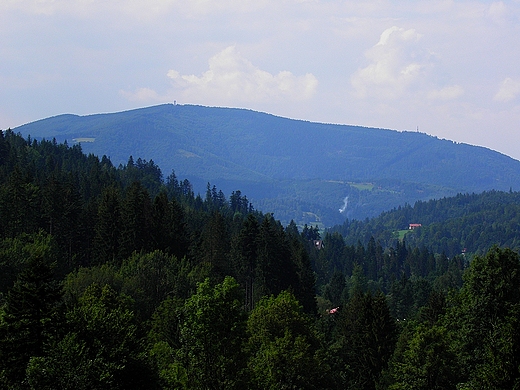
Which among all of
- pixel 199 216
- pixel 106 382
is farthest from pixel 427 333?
pixel 199 216

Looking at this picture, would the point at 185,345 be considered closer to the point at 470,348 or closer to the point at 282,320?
the point at 282,320

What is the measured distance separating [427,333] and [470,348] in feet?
11.7

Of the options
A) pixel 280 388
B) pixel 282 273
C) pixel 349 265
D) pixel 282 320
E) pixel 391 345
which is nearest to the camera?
pixel 280 388

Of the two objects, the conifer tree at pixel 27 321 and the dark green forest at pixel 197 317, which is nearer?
the conifer tree at pixel 27 321

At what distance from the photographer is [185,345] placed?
30.8 m

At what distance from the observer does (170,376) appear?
31.5 metres

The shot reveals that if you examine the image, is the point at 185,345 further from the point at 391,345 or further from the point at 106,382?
the point at 391,345

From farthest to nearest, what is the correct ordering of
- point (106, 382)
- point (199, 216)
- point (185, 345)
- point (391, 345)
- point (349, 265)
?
point (349, 265) < point (199, 216) < point (391, 345) < point (185, 345) < point (106, 382)

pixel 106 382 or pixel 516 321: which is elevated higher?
pixel 516 321

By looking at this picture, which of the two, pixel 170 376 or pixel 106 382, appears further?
pixel 170 376

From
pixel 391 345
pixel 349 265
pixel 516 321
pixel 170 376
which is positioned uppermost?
pixel 516 321

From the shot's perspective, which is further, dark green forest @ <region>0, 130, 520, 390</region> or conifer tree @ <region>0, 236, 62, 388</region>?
dark green forest @ <region>0, 130, 520, 390</region>

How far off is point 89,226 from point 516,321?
193ft

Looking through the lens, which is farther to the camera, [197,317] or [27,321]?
[197,317]
